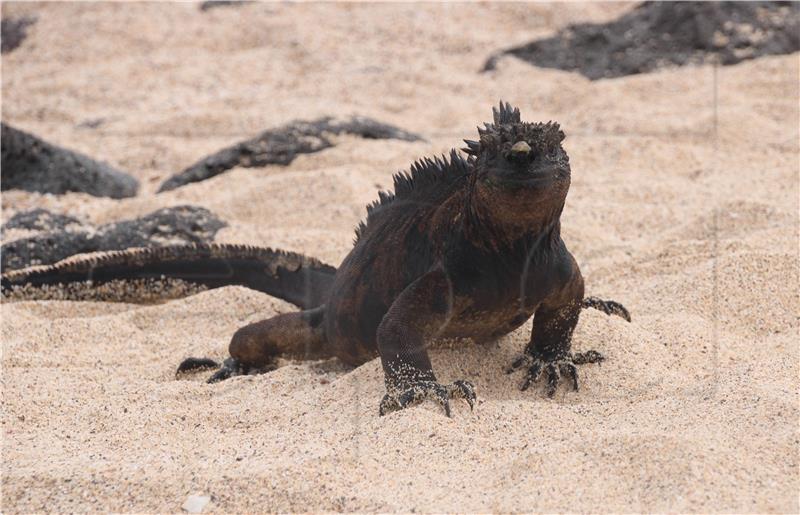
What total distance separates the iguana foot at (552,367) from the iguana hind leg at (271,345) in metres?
0.83

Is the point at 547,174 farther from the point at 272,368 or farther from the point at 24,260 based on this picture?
the point at 24,260

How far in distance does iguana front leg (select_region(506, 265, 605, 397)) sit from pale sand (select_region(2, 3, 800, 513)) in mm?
71

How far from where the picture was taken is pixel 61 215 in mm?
5707

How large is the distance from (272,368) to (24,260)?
182cm

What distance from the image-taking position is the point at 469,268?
3.10 metres

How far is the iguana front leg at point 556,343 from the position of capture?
3266mm

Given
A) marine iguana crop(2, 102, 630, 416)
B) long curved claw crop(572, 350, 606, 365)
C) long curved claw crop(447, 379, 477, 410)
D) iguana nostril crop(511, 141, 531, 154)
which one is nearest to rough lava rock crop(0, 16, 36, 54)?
marine iguana crop(2, 102, 630, 416)

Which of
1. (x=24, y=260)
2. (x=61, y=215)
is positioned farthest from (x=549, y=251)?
(x=61, y=215)

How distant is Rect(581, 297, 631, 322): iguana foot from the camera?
12.4 ft

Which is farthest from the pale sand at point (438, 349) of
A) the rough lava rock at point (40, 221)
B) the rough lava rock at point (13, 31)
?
the rough lava rock at point (13, 31)

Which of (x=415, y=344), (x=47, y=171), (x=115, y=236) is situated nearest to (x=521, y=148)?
(x=415, y=344)

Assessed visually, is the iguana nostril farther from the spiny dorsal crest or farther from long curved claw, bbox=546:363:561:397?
long curved claw, bbox=546:363:561:397

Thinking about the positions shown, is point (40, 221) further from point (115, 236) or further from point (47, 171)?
point (47, 171)

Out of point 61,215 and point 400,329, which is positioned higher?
point 400,329
